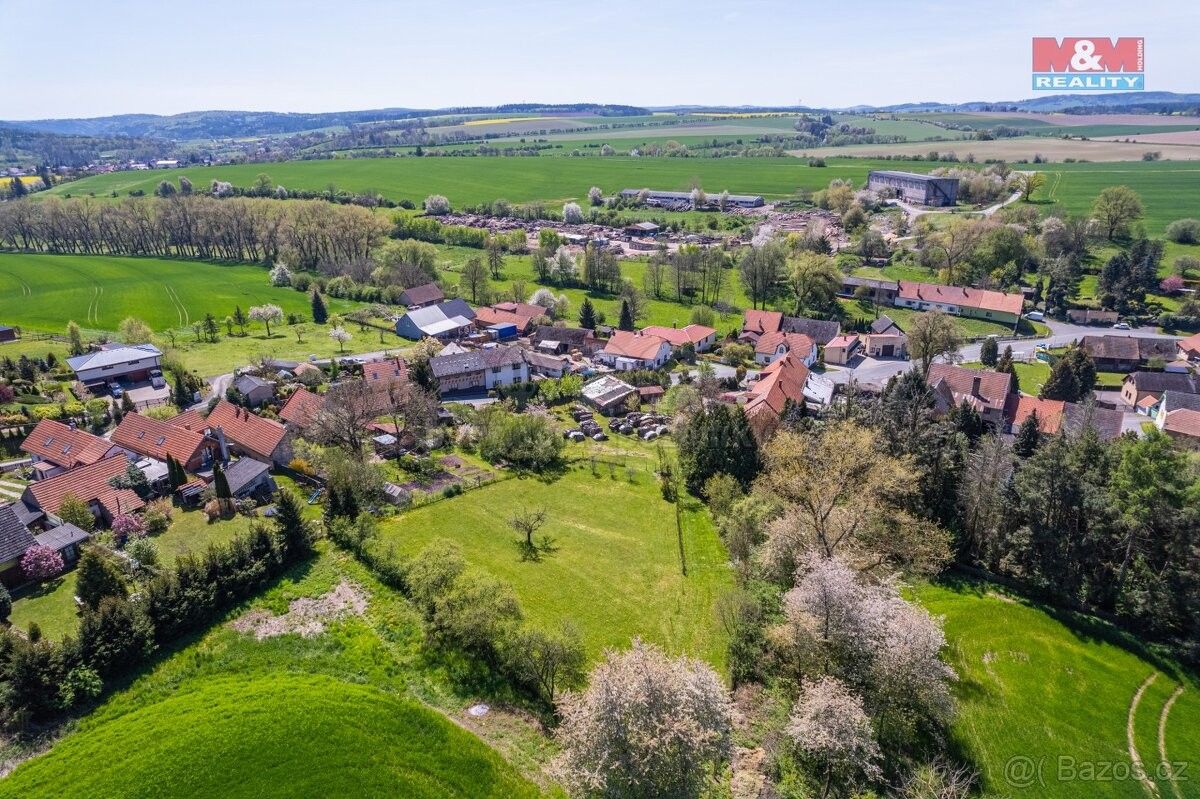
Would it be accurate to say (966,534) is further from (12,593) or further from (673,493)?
(12,593)

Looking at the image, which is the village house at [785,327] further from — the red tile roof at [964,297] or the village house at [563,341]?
the red tile roof at [964,297]

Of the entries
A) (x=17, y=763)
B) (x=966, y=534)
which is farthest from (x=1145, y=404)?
(x=17, y=763)

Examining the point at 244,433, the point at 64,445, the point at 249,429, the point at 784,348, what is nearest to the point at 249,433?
the point at 249,429

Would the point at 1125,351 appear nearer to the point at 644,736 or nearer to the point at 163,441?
the point at 644,736

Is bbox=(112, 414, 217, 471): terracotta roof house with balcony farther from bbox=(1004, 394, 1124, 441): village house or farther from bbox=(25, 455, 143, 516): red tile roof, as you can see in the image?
bbox=(1004, 394, 1124, 441): village house

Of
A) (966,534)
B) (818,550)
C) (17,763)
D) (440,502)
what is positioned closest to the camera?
(17,763)

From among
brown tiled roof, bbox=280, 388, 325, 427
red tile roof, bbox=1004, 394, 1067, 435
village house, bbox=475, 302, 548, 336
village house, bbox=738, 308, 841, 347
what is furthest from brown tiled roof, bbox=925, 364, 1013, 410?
brown tiled roof, bbox=280, 388, 325, 427

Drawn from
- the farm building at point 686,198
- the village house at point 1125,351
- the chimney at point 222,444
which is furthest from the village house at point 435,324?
the farm building at point 686,198
